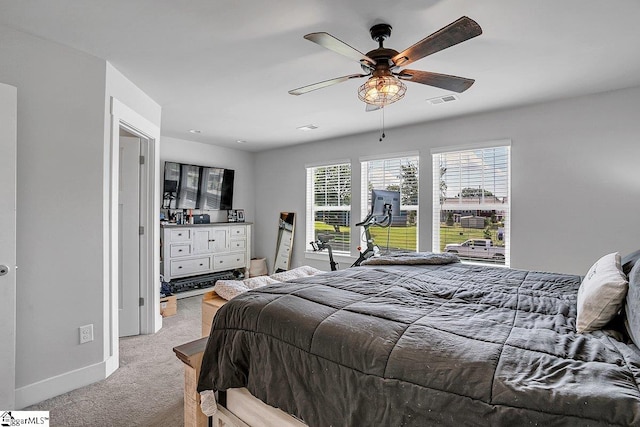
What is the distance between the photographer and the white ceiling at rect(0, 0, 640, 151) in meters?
1.84

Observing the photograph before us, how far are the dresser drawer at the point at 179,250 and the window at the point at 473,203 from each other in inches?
142

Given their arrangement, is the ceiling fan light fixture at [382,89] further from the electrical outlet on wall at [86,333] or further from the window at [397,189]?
the electrical outlet on wall at [86,333]

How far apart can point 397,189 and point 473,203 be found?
103cm

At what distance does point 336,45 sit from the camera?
168 cm

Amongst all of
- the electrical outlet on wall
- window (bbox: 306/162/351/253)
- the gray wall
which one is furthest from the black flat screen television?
the gray wall

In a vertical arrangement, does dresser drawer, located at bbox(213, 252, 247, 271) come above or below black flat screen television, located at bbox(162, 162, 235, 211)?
below

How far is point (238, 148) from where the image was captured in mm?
5996

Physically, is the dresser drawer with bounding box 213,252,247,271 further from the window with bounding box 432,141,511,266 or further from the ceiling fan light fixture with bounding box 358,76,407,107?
the ceiling fan light fixture with bounding box 358,76,407,107

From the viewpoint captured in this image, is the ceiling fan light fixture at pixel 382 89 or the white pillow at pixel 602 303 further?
the ceiling fan light fixture at pixel 382 89

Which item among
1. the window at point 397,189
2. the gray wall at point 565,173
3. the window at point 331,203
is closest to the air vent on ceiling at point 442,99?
the gray wall at point 565,173

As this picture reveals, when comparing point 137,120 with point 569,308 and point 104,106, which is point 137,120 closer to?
point 104,106

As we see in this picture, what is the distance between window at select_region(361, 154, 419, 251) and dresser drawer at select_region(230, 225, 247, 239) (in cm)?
224

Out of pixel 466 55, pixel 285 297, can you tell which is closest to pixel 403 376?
pixel 285 297

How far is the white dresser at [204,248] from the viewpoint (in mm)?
4672
